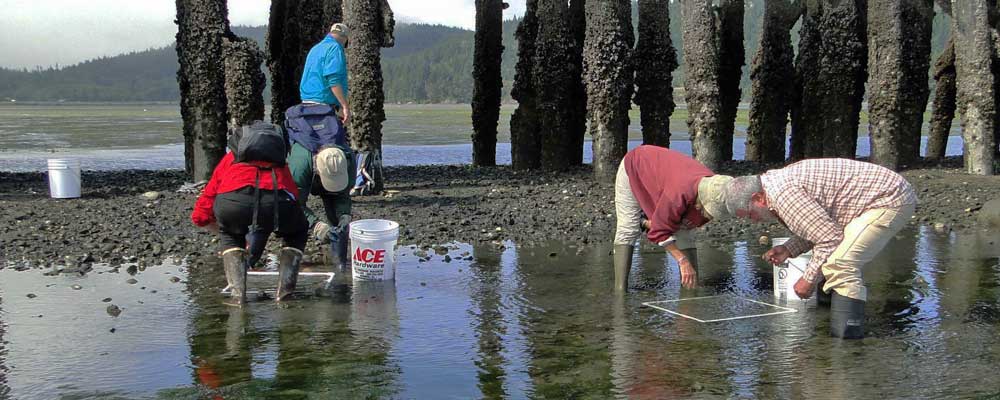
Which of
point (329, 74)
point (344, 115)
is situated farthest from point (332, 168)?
point (329, 74)

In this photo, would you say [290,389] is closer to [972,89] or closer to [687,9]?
[687,9]

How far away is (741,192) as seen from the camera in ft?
23.0

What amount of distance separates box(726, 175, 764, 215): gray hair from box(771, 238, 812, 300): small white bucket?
3.60ft

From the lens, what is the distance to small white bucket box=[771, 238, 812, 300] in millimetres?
7922

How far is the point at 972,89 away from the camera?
16953 mm

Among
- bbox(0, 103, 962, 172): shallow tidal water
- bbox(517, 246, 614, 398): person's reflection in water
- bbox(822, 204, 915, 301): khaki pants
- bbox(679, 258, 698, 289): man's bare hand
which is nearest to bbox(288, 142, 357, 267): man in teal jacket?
bbox(517, 246, 614, 398): person's reflection in water

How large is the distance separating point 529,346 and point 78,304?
12.2 ft

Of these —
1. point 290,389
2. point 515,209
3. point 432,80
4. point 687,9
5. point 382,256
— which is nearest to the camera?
point 290,389

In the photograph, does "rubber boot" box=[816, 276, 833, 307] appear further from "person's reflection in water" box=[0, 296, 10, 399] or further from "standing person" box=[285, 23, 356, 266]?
"person's reflection in water" box=[0, 296, 10, 399]

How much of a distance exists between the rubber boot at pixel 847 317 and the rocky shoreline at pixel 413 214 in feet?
16.1

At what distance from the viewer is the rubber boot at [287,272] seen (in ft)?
27.3

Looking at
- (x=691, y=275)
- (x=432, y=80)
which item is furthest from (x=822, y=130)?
(x=432, y=80)

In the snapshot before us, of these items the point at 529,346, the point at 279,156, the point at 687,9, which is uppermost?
the point at 687,9

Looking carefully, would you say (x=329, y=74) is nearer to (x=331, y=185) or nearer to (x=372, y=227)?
(x=331, y=185)
